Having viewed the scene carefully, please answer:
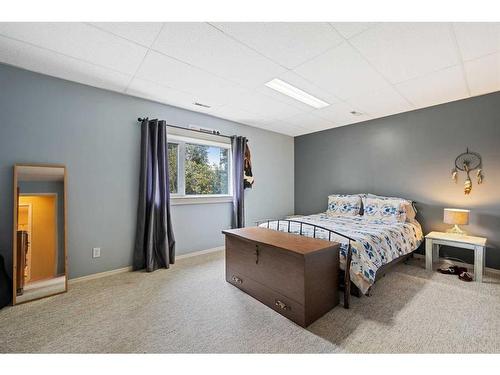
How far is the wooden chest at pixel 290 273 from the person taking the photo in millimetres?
1829

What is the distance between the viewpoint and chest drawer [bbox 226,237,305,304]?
73.0 inches

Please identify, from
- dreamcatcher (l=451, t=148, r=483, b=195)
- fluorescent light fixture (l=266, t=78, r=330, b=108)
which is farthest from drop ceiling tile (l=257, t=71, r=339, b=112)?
dreamcatcher (l=451, t=148, r=483, b=195)

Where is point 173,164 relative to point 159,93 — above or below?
below

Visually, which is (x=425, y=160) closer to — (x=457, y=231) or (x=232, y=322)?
(x=457, y=231)

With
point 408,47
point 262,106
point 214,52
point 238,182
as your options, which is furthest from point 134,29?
point 238,182

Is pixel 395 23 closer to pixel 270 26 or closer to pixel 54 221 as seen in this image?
pixel 270 26

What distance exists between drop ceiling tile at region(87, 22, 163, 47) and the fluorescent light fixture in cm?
134

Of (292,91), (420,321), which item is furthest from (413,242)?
(292,91)

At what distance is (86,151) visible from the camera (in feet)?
8.96

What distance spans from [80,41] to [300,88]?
89.8 inches

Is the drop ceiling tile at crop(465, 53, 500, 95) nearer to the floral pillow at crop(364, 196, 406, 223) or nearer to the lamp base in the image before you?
the floral pillow at crop(364, 196, 406, 223)

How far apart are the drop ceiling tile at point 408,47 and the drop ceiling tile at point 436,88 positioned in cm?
21
